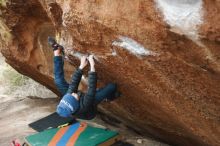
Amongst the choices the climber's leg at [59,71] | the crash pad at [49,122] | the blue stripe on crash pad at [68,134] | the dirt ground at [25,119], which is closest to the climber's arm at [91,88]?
the climber's leg at [59,71]

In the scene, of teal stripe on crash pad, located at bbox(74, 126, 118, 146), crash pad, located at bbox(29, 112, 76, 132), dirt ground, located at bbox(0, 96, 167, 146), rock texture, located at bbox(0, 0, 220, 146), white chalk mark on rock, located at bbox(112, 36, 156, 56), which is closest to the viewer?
rock texture, located at bbox(0, 0, 220, 146)

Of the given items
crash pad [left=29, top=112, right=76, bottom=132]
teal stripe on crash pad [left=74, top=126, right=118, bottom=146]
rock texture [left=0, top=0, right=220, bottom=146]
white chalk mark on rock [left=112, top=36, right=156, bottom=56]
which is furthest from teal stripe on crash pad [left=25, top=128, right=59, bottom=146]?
white chalk mark on rock [left=112, top=36, right=156, bottom=56]

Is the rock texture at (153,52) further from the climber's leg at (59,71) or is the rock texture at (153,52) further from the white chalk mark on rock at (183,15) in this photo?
the climber's leg at (59,71)

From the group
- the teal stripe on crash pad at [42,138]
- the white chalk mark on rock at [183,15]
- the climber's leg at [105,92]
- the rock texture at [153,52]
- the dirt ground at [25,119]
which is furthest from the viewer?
the dirt ground at [25,119]

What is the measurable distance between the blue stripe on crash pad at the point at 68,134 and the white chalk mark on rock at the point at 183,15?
3245mm

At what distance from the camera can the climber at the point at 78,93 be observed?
5.39 metres

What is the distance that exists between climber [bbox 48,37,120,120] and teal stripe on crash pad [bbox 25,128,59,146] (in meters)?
1.09

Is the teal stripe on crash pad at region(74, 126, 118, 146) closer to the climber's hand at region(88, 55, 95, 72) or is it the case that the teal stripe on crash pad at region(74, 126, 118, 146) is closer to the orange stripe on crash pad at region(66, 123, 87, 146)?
the orange stripe on crash pad at region(66, 123, 87, 146)

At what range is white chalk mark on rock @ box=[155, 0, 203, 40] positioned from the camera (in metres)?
3.67

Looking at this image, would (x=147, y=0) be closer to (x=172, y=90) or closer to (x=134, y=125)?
(x=172, y=90)

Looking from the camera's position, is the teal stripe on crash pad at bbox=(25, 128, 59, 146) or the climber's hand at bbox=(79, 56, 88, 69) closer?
the climber's hand at bbox=(79, 56, 88, 69)

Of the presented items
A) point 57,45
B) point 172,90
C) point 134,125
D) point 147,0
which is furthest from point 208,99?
point 134,125

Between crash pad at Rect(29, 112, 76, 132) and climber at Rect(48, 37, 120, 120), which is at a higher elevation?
climber at Rect(48, 37, 120, 120)

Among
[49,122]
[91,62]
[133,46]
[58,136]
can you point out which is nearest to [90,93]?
[91,62]
